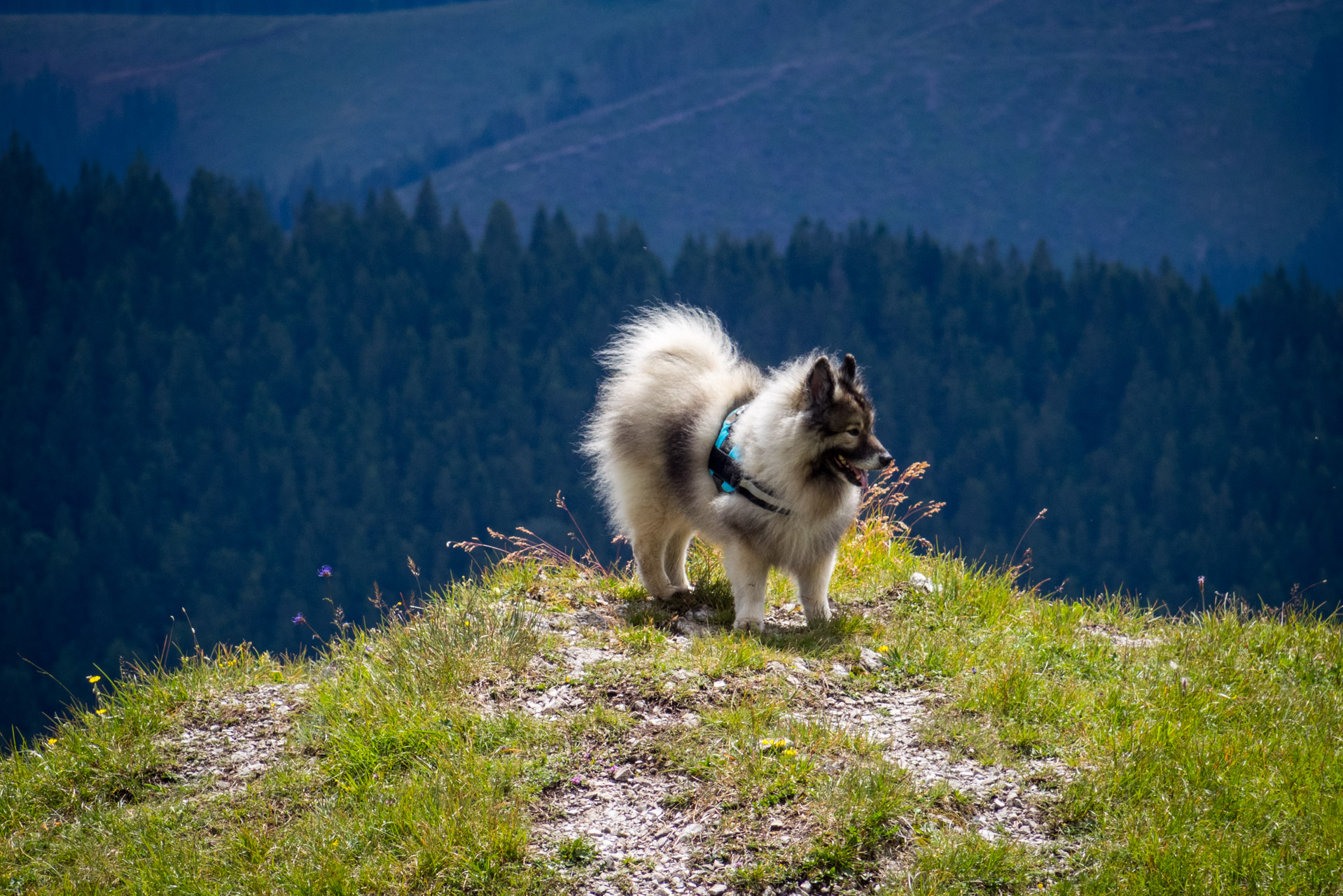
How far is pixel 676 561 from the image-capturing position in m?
6.30

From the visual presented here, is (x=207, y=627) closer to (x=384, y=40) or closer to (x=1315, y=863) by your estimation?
(x=1315, y=863)

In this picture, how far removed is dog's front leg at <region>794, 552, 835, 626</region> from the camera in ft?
18.0

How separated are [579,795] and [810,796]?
0.94 metres

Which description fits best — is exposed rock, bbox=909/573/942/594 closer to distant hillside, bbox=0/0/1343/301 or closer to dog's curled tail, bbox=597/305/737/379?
dog's curled tail, bbox=597/305/737/379

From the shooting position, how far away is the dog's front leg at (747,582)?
5.41 metres

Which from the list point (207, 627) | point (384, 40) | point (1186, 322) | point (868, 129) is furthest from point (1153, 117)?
point (207, 627)

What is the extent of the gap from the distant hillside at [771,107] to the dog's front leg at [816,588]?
128 m

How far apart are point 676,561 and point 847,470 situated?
1.52 m

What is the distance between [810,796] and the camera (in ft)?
12.8

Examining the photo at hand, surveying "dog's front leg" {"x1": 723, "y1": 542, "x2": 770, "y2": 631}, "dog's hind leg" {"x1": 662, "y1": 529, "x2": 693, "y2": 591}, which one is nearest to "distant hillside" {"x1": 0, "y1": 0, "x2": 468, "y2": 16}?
"dog's hind leg" {"x1": 662, "y1": 529, "x2": 693, "y2": 591}

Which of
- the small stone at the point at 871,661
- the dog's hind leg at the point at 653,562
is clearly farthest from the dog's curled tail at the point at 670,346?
the small stone at the point at 871,661

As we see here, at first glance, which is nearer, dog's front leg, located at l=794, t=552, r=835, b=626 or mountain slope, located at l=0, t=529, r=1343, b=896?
mountain slope, located at l=0, t=529, r=1343, b=896

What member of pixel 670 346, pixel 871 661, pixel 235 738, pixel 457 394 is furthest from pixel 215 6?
pixel 871 661

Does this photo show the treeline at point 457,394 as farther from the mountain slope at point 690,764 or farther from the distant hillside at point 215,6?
the mountain slope at point 690,764
